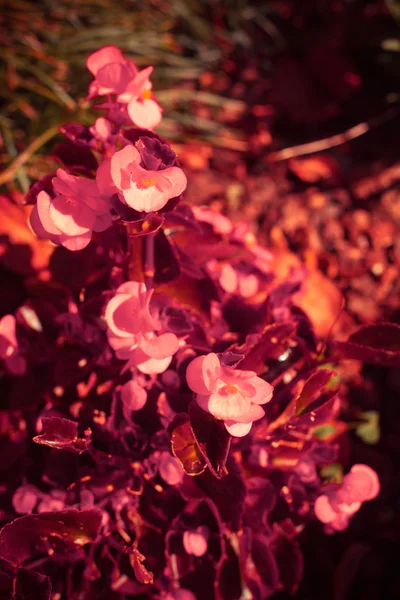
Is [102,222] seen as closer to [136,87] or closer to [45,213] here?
[45,213]

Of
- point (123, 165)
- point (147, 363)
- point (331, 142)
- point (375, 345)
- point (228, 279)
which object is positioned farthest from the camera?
point (331, 142)

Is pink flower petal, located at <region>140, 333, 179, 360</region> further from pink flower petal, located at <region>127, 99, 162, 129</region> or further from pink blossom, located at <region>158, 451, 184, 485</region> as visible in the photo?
pink flower petal, located at <region>127, 99, 162, 129</region>

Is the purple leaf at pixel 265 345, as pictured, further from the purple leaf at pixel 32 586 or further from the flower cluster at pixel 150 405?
the purple leaf at pixel 32 586

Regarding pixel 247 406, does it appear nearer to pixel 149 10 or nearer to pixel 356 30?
pixel 356 30

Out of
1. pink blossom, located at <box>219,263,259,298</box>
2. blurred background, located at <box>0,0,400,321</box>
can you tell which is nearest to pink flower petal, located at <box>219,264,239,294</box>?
pink blossom, located at <box>219,263,259,298</box>

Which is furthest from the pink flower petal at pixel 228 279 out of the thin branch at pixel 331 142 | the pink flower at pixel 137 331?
the thin branch at pixel 331 142

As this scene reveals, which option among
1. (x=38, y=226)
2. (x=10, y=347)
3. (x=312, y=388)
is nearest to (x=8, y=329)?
(x=10, y=347)
